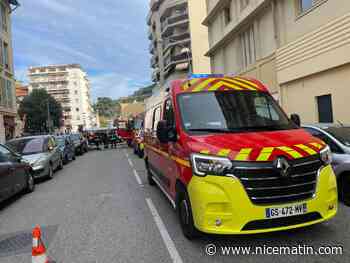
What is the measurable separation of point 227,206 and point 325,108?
34.0 ft

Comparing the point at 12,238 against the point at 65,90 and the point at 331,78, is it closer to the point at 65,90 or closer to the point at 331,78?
the point at 331,78

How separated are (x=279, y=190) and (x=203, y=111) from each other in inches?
71.1

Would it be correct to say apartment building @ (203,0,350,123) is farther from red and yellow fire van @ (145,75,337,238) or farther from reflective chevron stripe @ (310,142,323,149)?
red and yellow fire van @ (145,75,337,238)

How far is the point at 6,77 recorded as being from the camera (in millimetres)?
27391

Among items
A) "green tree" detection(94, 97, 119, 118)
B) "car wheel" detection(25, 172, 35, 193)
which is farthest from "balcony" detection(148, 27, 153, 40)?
"car wheel" detection(25, 172, 35, 193)

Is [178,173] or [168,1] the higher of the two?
[168,1]

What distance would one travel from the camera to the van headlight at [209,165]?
12.3ft

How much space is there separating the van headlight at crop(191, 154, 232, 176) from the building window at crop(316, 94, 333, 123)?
9.90 m

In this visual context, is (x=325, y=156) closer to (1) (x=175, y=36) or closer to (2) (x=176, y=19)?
(1) (x=175, y=36)

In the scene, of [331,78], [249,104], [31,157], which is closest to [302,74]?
[331,78]

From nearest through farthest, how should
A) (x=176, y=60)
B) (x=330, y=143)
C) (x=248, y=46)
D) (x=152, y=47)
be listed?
(x=330, y=143), (x=248, y=46), (x=176, y=60), (x=152, y=47)

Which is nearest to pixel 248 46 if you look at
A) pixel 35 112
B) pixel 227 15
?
pixel 227 15

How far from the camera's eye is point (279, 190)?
3789mm

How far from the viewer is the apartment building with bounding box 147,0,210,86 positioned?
4541 cm
